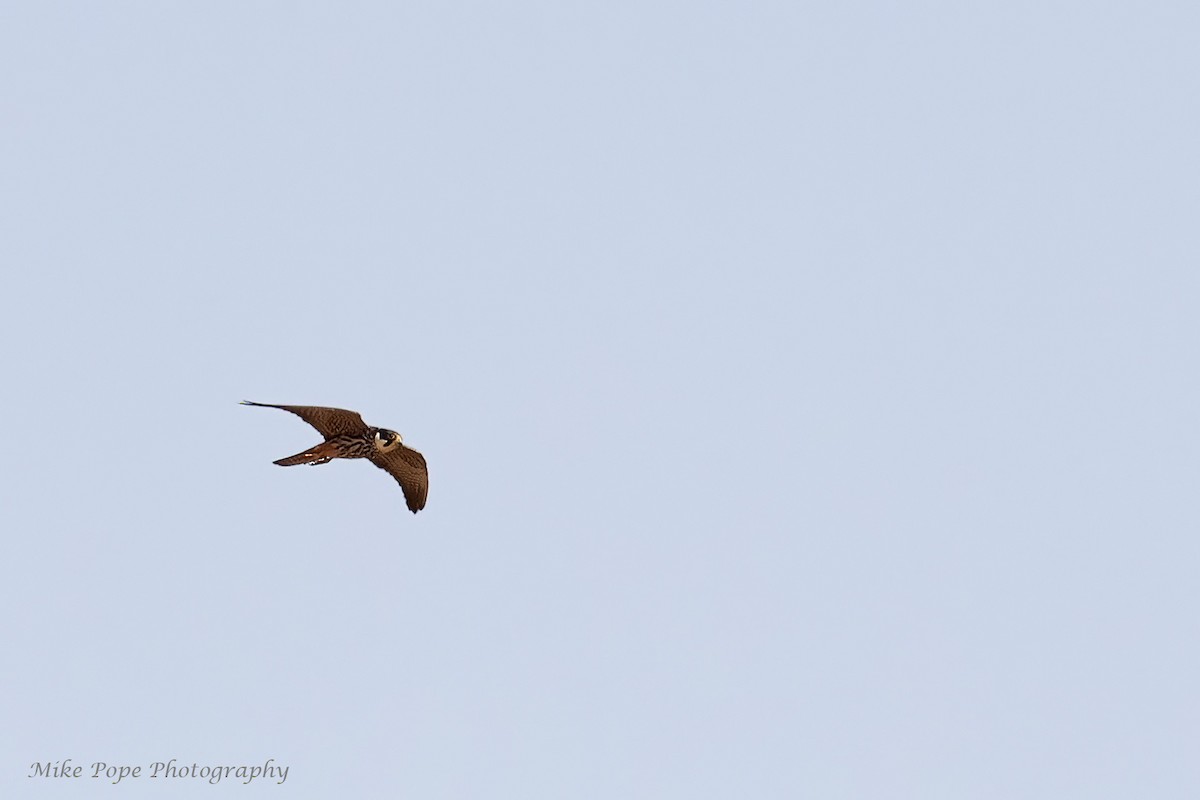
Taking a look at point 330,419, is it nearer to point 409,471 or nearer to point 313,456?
point 313,456

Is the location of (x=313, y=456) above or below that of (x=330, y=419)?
below

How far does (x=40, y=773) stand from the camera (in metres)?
43.2

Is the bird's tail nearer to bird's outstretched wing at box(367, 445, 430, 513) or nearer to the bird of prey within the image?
the bird of prey

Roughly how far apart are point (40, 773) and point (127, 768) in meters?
1.88

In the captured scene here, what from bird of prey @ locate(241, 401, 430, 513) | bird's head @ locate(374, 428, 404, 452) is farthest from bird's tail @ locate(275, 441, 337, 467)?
bird's head @ locate(374, 428, 404, 452)

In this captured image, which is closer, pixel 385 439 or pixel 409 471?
pixel 385 439

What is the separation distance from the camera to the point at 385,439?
1565 inches

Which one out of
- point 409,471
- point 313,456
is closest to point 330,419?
point 313,456

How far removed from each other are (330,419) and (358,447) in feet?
4.13

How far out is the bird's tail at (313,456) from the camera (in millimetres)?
38844

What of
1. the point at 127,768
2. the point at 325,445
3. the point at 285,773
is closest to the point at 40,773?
the point at 127,768

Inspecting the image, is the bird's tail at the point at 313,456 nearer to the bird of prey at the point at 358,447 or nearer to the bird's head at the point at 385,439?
the bird of prey at the point at 358,447

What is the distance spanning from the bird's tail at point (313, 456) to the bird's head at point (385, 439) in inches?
33.3

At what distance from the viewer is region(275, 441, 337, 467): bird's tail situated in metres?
38.8
